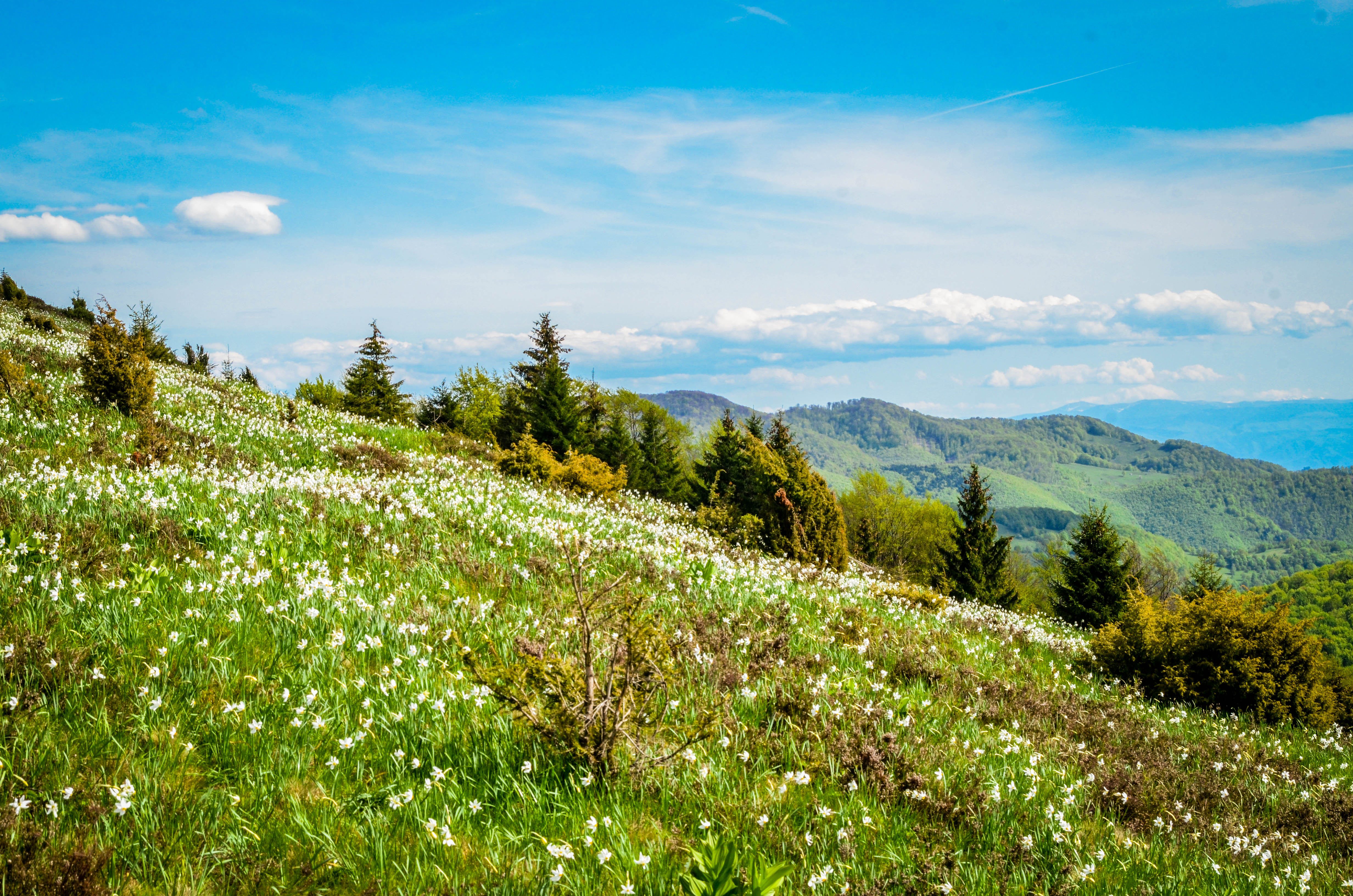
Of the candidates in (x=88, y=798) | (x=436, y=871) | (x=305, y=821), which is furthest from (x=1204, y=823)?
(x=88, y=798)

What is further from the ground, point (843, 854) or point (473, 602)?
point (473, 602)

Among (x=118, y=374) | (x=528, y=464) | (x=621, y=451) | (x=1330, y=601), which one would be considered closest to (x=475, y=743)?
(x=118, y=374)

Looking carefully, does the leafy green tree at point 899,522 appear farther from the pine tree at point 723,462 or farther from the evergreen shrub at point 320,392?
the evergreen shrub at point 320,392

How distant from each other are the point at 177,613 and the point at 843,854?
5423 mm

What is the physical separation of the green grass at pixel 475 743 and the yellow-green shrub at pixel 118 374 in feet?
19.6

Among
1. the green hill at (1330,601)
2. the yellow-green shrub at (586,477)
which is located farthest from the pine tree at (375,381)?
the green hill at (1330,601)

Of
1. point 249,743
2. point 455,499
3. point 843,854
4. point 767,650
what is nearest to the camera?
point 843,854

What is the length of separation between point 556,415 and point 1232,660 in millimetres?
34257

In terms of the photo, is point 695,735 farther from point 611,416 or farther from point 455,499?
point 611,416

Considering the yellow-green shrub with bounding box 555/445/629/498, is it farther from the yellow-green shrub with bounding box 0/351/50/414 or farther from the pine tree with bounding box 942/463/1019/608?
the pine tree with bounding box 942/463/1019/608

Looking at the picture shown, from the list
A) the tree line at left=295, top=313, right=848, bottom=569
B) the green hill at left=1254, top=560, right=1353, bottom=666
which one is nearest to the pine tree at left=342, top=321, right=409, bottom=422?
the tree line at left=295, top=313, right=848, bottom=569

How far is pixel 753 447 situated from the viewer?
2731cm

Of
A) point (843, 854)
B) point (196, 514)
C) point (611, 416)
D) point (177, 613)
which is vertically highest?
point (611, 416)

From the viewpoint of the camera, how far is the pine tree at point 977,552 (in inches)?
1743
